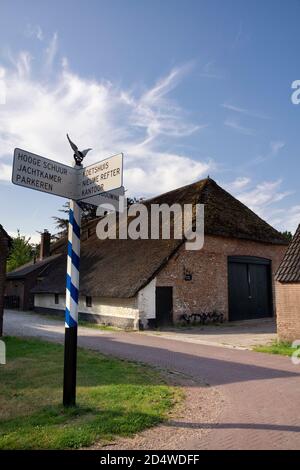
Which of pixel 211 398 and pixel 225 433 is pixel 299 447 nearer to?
pixel 225 433

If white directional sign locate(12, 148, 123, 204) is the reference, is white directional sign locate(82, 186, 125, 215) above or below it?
below

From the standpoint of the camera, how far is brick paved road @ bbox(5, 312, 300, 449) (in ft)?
17.1

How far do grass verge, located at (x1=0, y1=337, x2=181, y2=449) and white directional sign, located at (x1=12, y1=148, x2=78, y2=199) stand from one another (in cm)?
330

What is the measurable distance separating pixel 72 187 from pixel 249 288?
19.3 meters

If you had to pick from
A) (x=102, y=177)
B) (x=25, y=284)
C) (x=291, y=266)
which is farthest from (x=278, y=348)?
(x=25, y=284)

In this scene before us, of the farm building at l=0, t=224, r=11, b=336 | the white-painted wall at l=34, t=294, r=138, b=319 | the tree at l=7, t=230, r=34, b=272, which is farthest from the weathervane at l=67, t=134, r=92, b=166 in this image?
the tree at l=7, t=230, r=34, b=272

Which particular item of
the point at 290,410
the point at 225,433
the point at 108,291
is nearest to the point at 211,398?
the point at 290,410

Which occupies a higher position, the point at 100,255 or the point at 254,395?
the point at 100,255

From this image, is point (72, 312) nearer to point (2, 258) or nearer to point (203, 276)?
point (2, 258)

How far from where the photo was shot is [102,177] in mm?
6277

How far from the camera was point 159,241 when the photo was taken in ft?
72.4

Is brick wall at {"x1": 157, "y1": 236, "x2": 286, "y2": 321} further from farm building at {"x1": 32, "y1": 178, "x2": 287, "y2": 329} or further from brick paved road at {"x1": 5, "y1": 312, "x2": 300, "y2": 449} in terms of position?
brick paved road at {"x1": 5, "y1": 312, "x2": 300, "y2": 449}

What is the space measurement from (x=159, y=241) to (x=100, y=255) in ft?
19.1

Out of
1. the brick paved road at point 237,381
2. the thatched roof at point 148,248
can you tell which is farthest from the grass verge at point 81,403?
the thatched roof at point 148,248
